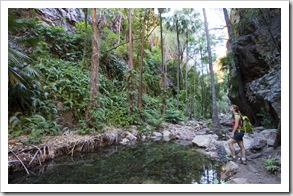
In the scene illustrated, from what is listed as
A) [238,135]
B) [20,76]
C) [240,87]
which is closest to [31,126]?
[20,76]

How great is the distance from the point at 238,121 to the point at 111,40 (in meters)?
10.8

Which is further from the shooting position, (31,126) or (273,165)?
(31,126)

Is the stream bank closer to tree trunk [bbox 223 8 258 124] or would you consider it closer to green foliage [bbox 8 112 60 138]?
green foliage [bbox 8 112 60 138]

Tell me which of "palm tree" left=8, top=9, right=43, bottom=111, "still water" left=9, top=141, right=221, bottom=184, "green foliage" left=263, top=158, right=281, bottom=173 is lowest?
"still water" left=9, top=141, right=221, bottom=184

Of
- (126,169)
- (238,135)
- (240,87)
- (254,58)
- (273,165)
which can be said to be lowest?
(126,169)

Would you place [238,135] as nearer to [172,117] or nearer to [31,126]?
[31,126]

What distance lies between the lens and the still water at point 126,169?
11.7 ft

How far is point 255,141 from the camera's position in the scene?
561 cm

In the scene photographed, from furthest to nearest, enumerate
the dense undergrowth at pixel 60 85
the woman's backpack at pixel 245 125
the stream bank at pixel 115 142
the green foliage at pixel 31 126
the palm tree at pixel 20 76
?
the dense undergrowth at pixel 60 85 < the green foliage at pixel 31 126 < the woman's backpack at pixel 245 125 < the palm tree at pixel 20 76 < the stream bank at pixel 115 142

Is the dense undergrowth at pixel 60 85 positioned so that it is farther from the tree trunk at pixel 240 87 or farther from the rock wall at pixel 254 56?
the rock wall at pixel 254 56

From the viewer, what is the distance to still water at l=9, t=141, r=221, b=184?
11.7ft

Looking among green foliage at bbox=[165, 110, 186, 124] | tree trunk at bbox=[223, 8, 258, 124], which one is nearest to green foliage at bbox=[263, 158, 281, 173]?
tree trunk at bbox=[223, 8, 258, 124]

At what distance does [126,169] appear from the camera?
4.30m

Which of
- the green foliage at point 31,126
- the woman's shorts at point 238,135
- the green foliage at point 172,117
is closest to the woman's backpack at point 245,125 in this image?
the woman's shorts at point 238,135
